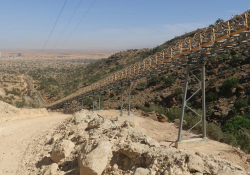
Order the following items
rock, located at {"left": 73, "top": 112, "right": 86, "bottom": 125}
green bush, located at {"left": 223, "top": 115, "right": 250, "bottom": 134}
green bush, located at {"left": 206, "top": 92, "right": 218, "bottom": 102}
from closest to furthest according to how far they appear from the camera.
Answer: rock, located at {"left": 73, "top": 112, "right": 86, "bottom": 125}
green bush, located at {"left": 223, "top": 115, "right": 250, "bottom": 134}
green bush, located at {"left": 206, "top": 92, "right": 218, "bottom": 102}

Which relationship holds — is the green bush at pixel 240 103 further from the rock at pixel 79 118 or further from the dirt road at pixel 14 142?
the dirt road at pixel 14 142

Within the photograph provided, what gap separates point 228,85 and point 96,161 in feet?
72.1

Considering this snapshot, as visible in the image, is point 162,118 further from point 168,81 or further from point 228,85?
point 168,81

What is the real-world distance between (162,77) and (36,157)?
→ 93.3 ft

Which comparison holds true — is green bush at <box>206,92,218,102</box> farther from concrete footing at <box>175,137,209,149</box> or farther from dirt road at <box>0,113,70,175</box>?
dirt road at <box>0,113,70,175</box>

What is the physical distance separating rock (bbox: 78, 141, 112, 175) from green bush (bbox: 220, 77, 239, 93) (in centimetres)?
2143

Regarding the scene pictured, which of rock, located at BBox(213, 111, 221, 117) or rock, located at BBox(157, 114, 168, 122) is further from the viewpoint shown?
rock, located at BBox(213, 111, 221, 117)

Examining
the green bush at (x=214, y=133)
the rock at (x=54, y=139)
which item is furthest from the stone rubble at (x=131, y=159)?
the green bush at (x=214, y=133)

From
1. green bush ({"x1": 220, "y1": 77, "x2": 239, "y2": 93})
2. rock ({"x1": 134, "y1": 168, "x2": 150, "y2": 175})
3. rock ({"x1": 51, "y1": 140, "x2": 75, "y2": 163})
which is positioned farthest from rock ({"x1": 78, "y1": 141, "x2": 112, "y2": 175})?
green bush ({"x1": 220, "y1": 77, "x2": 239, "y2": 93})

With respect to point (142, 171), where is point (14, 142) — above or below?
below

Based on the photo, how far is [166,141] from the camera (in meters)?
11.6

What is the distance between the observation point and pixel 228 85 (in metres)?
24.2

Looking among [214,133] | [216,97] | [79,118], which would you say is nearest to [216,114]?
[216,97]

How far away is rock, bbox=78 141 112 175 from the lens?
575 centimetres
